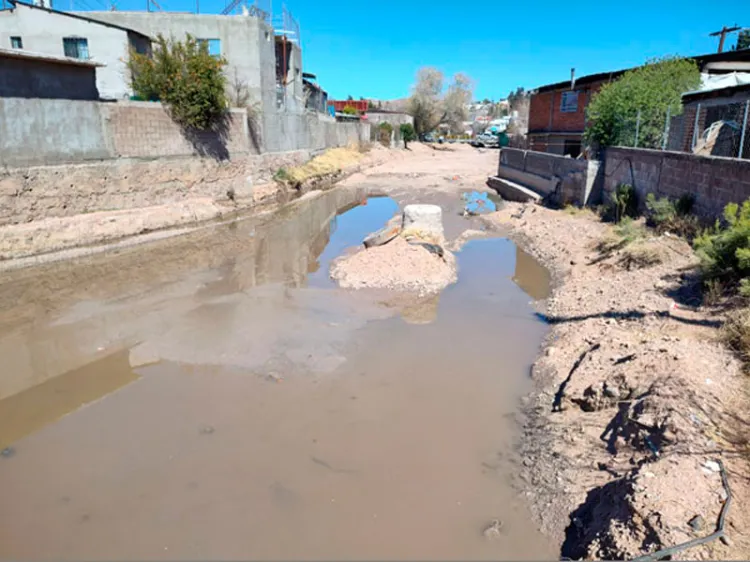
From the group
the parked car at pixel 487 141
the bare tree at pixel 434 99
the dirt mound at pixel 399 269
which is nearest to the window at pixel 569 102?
the dirt mound at pixel 399 269

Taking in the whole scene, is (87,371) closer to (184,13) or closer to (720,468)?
(720,468)

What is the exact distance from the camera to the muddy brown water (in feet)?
15.5

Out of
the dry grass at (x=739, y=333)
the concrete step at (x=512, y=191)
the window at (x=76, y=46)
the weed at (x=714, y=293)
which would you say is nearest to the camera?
the dry grass at (x=739, y=333)

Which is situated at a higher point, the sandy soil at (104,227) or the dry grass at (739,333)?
the dry grass at (739,333)

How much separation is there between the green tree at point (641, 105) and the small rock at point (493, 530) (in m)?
12.3

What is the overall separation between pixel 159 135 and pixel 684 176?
16.4m

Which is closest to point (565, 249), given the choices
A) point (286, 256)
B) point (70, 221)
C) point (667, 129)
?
point (667, 129)

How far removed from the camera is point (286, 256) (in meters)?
14.7

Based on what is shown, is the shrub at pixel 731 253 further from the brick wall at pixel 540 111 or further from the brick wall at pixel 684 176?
the brick wall at pixel 540 111

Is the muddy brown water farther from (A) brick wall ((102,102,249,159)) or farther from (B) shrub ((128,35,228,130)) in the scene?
(B) shrub ((128,35,228,130))

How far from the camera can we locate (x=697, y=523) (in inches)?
145

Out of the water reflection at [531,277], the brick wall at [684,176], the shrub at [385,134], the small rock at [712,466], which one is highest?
the shrub at [385,134]

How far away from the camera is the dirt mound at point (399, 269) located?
1109cm

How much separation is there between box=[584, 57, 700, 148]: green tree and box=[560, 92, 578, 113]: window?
10443 mm
